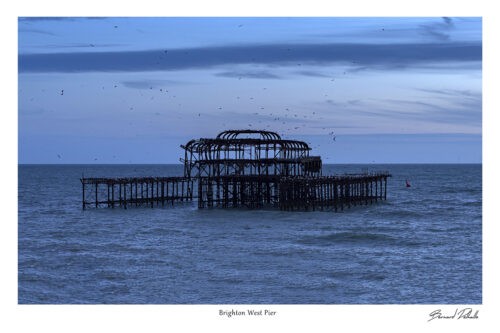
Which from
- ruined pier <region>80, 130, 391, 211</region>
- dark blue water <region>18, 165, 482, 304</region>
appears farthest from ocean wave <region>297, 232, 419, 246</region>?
ruined pier <region>80, 130, 391, 211</region>

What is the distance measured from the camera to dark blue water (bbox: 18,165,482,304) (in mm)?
25359

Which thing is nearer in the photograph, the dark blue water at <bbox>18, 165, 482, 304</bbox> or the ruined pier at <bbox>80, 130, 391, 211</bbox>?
the dark blue water at <bbox>18, 165, 482, 304</bbox>

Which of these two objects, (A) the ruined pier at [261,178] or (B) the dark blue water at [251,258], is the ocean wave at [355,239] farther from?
(A) the ruined pier at [261,178]

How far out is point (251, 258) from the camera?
32.2 m

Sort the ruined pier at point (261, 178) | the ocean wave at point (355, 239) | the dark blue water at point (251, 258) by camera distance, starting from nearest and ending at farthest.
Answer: the dark blue water at point (251, 258)
the ocean wave at point (355, 239)
the ruined pier at point (261, 178)

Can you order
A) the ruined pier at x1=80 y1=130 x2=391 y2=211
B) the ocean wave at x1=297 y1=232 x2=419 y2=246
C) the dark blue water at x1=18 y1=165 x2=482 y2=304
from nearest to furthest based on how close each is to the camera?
the dark blue water at x1=18 y1=165 x2=482 y2=304 → the ocean wave at x1=297 y1=232 x2=419 y2=246 → the ruined pier at x1=80 y1=130 x2=391 y2=211

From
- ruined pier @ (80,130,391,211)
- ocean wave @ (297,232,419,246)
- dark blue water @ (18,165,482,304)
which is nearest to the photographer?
dark blue water @ (18,165,482,304)

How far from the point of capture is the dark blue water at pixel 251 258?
2536 cm

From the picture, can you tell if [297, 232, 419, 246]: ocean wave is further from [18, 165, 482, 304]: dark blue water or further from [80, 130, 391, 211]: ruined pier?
[80, 130, 391, 211]: ruined pier

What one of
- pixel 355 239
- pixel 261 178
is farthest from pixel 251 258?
pixel 261 178

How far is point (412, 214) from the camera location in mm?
55656

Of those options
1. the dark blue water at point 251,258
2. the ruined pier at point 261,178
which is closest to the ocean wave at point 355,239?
the dark blue water at point 251,258
